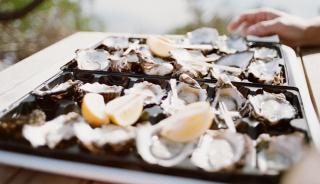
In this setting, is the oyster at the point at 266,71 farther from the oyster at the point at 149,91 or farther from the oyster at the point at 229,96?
the oyster at the point at 149,91

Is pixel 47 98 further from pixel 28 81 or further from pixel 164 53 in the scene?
pixel 164 53

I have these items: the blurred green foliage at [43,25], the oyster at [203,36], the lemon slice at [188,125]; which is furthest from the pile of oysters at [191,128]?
the blurred green foliage at [43,25]

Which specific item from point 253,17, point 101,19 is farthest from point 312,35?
point 101,19

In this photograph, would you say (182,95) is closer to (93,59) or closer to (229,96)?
(229,96)

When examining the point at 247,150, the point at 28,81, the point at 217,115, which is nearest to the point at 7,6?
the point at 28,81

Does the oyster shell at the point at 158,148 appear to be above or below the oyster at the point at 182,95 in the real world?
below
